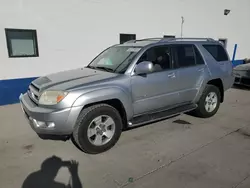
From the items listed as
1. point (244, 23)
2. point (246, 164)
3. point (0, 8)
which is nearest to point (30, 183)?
point (246, 164)

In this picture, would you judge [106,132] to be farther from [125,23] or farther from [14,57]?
[125,23]

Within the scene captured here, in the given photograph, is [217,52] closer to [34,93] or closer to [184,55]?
[184,55]

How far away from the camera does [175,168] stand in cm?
308

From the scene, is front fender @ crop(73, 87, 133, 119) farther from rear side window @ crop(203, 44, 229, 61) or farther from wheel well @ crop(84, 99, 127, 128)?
rear side window @ crop(203, 44, 229, 61)

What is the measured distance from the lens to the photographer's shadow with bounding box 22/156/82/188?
2.75 metres

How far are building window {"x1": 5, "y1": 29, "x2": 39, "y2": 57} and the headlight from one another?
3799 mm

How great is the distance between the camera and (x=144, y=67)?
3629 millimetres

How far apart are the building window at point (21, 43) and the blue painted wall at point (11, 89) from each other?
0.78m

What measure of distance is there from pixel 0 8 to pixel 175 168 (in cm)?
600

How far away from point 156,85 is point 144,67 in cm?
53

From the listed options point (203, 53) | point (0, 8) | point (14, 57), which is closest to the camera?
point (203, 53)

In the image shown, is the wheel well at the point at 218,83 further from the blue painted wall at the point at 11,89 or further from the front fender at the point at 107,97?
the blue painted wall at the point at 11,89

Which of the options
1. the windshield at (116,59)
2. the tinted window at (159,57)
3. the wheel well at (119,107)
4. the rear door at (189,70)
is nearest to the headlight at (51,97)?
the wheel well at (119,107)

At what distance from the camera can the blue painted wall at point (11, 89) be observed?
6.23 metres
